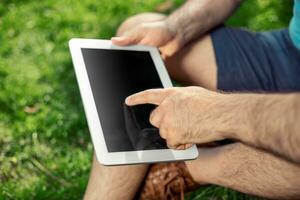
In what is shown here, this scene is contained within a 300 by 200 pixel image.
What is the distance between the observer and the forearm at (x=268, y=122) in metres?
1.19

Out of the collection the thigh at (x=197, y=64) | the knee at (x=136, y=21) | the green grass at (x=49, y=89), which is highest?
the knee at (x=136, y=21)

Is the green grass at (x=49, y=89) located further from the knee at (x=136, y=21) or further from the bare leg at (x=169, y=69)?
the knee at (x=136, y=21)

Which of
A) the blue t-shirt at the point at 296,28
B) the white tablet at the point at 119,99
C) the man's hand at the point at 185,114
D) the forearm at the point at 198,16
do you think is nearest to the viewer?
the man's hand at the point at 185,114

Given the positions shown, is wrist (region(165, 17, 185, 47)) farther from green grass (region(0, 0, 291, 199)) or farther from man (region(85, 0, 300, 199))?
green grass (region(0, 0, 291, 199))

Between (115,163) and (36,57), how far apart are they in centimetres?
119

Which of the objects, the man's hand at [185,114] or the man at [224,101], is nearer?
the man at [224,101]

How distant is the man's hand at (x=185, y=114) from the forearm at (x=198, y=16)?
0.53m

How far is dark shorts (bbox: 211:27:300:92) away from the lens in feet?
6.14

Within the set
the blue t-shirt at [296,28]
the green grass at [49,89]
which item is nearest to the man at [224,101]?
the blue t-shirt at [296,28]

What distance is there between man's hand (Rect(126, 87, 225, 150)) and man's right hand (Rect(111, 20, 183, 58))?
37cm

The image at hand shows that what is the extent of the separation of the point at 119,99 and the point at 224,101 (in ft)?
1.22

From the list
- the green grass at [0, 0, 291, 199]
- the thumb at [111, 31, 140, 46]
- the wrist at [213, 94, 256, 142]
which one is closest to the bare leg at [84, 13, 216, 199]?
the thumb at [111, 31, 140, 46]

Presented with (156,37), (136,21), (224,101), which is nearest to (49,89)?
(136,21)

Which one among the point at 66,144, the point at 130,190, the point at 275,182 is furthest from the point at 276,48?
the point at 66,144
